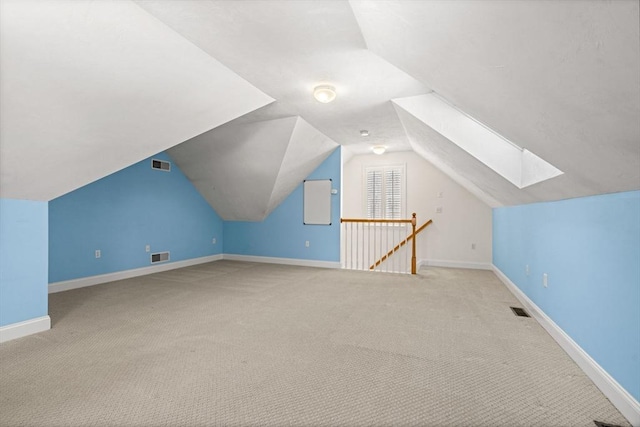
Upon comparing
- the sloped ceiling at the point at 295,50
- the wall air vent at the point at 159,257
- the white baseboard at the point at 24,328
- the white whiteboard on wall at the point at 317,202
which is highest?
the sloped ceiling at the point at 295,50

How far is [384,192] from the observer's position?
7.28m

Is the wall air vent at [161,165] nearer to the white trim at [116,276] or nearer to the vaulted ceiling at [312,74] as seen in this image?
the white trim at [116,276]

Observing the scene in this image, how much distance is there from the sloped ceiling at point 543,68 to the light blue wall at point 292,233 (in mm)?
3974

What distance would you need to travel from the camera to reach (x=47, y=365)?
2.18 meters

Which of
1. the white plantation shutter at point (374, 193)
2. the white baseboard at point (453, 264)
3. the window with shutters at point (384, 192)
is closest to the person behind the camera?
the white baseboard at point (453, 264)

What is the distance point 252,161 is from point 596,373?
501 cm

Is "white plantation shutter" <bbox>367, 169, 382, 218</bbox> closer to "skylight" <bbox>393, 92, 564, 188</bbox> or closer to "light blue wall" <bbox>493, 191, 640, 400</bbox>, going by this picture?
"skylight" <bbox>393, 92, 564, 188</bbox>

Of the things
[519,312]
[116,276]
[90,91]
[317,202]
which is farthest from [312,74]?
[116,276]

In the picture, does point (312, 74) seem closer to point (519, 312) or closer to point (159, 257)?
point (519, 312)

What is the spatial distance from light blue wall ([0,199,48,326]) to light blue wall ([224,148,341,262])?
422 cm

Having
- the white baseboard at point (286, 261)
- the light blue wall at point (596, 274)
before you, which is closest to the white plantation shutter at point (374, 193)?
the white baseboard at point (286, 261)

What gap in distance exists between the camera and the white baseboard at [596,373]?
163 cm

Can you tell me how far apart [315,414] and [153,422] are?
2.68 feet

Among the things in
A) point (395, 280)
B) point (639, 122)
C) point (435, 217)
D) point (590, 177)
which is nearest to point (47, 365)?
point (639, 122)
